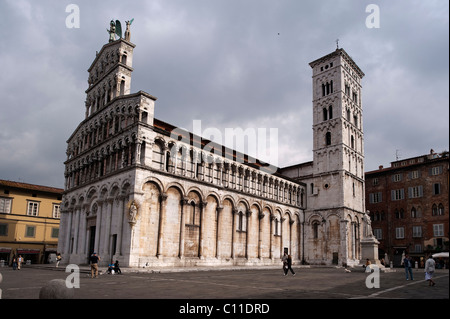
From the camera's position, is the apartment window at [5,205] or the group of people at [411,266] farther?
the apartment window at [5,205]

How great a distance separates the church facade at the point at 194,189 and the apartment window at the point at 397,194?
6144 mm

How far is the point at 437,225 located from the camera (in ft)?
162

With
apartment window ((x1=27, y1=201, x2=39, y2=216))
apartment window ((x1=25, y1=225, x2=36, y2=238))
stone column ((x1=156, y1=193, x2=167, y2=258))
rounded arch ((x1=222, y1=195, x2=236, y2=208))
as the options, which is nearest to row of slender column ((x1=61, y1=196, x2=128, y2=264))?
stone column ((x1=156, y1=193, x2=167, y2=258))

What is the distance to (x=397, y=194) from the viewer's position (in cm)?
5528

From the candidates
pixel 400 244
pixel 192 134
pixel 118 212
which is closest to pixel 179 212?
pixel 118 212

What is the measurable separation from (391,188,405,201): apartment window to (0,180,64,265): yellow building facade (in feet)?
159

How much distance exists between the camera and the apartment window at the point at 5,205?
46156mm

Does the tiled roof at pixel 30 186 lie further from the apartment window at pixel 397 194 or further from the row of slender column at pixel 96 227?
the apartment window at pixel 397 194

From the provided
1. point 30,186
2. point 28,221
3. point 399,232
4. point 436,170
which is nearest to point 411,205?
point 399,232

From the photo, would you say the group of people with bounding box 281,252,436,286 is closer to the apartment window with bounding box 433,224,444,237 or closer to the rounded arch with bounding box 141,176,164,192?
the rounded arch with bounding box 141,176,164,192

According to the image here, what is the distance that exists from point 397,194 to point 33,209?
51.3 meters

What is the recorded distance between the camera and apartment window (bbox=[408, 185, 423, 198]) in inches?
2064

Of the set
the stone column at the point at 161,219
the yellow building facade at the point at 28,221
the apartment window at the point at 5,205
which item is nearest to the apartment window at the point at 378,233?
the stone column at the point at 161,219

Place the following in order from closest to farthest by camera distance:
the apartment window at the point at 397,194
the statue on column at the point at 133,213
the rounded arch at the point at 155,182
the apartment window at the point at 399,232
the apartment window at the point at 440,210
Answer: the statue on column at the point at 133,213 < the rounded arch at the point at 155,182 < the apartment window at the point at 440,210 < the apartment window at the point at 399,232 < the apartment window at the point at 397,194
